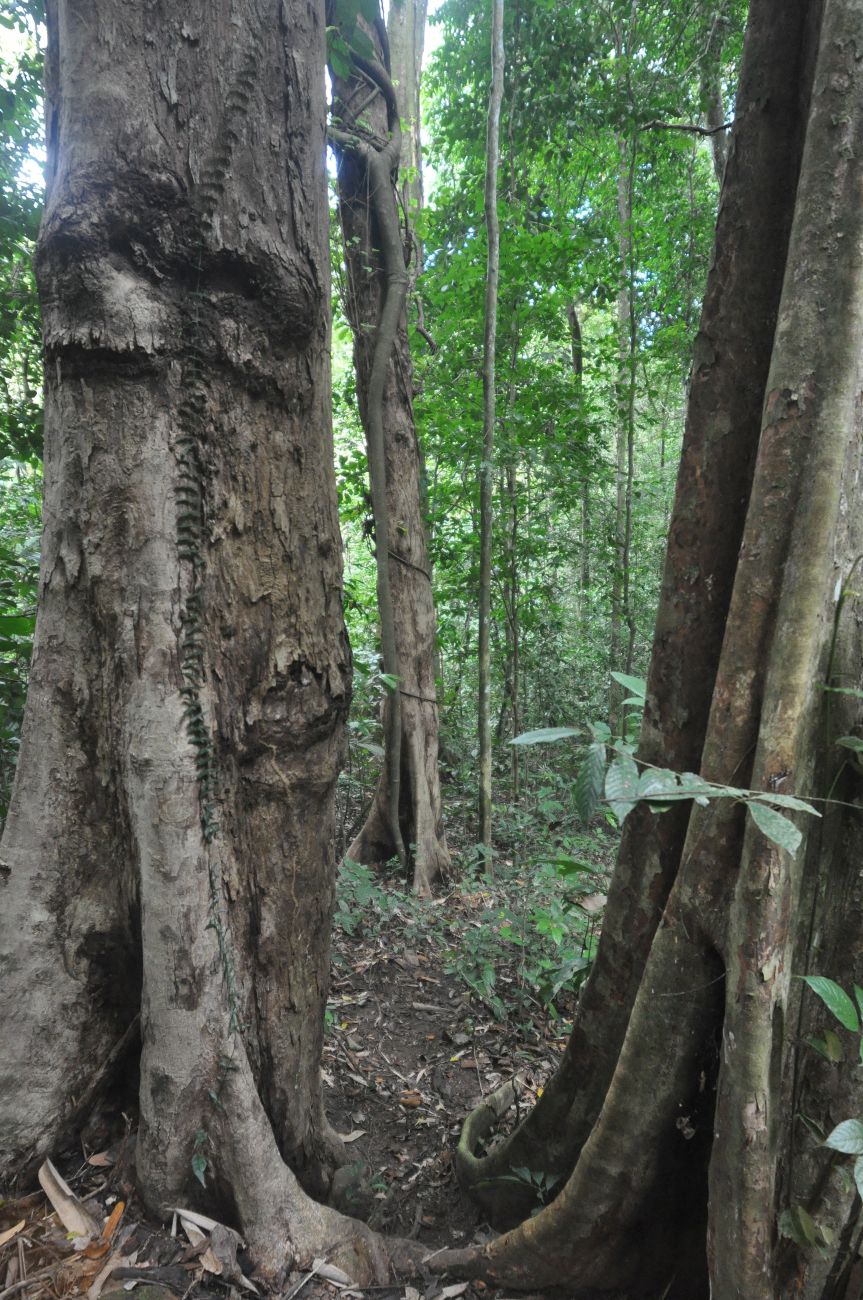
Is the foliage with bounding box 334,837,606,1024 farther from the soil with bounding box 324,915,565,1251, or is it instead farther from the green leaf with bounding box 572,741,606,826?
the green leaf with bounding box 572,741,606,826

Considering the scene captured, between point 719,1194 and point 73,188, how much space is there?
8.61 feet

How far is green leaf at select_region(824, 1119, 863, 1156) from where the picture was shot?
4.16ft

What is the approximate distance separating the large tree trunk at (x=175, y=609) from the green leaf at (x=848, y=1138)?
1.35 m

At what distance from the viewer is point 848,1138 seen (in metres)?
1.28

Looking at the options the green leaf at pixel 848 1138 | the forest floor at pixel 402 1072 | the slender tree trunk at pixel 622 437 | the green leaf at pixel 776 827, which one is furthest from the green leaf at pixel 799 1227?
the slender tree trunk at pixel 622 437

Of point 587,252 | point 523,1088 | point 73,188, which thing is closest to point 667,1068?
point 523,1088

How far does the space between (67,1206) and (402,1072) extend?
5.78 ft

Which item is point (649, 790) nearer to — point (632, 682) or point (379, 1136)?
point (632, 682)

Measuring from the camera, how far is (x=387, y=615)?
203 inches

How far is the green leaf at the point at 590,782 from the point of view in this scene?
129 cm

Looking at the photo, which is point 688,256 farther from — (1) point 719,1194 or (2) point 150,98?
(1) point 719,1194

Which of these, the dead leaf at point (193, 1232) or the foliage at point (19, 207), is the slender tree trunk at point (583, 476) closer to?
the foliage at point (19, 207)

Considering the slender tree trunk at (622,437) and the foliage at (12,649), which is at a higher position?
the slender tree trunk at (622,437)

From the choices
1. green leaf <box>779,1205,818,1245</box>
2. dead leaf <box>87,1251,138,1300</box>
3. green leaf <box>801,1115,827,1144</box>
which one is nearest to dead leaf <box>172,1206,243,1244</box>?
dead leaf <box>87,1251,138,1300</box>
